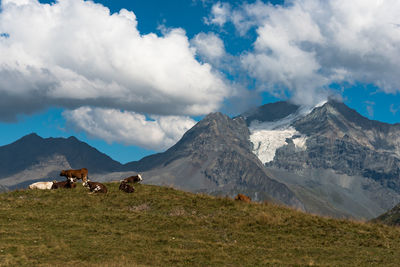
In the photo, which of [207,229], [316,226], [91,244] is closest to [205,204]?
[207,229]

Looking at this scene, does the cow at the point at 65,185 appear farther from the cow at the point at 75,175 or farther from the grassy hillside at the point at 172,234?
the grassy hillside at the point at 172,234

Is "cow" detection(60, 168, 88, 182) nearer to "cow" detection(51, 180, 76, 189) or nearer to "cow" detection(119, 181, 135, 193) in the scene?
"cow" detection(51, 180, 76, 189)

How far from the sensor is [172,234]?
3123 cm

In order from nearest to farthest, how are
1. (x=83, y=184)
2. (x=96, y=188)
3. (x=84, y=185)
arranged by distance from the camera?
(x=96, y=188) < (x=84, y=185) < (x=83, y=184)

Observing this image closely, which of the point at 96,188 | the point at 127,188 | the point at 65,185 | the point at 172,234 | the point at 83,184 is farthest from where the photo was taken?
the point at 83,184

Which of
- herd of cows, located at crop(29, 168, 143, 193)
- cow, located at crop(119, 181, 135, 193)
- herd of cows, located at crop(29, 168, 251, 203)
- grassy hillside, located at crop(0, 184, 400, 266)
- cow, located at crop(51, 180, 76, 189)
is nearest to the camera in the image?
grassy hillside, located at crop(0, 184, 400, 266)

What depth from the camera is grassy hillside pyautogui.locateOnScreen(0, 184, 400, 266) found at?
25797mm

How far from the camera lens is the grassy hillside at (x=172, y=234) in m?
25.8

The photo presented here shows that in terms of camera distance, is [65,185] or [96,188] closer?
[96,188]

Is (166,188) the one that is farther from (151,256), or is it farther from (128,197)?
(151,256)

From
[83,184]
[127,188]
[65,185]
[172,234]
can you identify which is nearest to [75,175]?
[83,184]

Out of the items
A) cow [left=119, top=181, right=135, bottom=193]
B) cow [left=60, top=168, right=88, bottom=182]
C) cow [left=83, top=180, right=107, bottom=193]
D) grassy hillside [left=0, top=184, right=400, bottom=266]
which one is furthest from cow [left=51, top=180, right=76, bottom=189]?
cow [left=119, top=181, right=135, bottom=193]

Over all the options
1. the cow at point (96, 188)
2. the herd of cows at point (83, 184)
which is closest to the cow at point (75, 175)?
the herd of cows at point (83, 184)

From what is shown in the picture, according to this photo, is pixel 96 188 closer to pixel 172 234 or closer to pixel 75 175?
pixel 75 175
